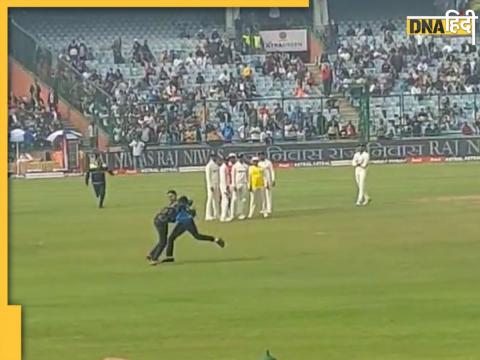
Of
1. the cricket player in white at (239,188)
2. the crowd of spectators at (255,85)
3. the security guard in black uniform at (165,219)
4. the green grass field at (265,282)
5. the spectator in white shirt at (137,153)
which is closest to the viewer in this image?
the green grass field at (265,282)

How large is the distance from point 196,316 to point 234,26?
86.5 feet

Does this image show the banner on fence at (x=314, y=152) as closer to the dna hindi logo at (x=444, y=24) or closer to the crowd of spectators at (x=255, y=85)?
the crowd of spectators at (x=255, y=85)

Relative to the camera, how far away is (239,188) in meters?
27.2

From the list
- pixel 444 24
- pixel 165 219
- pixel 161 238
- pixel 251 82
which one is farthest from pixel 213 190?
pixel 251 82

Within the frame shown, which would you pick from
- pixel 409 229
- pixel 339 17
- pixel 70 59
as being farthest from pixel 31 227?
pixel 339 17

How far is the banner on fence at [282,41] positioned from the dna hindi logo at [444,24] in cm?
334

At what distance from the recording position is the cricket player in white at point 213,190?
2725 cm

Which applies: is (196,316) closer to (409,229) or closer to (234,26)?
(409,229)

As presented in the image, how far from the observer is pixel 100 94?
4219 centimetres

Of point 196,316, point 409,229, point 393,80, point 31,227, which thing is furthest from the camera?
point 393,80

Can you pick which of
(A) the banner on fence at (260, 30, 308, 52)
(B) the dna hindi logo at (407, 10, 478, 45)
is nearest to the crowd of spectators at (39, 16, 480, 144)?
(A) the banner on fence at (260, 30, 308, 52)

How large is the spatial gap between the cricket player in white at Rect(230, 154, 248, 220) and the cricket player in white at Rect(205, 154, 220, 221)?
34cm

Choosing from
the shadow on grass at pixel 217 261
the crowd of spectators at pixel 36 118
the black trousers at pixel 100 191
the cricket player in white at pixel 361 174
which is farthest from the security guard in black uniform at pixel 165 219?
the crowd of spectators at pixel 36 118

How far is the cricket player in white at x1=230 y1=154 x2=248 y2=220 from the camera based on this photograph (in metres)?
27.2
